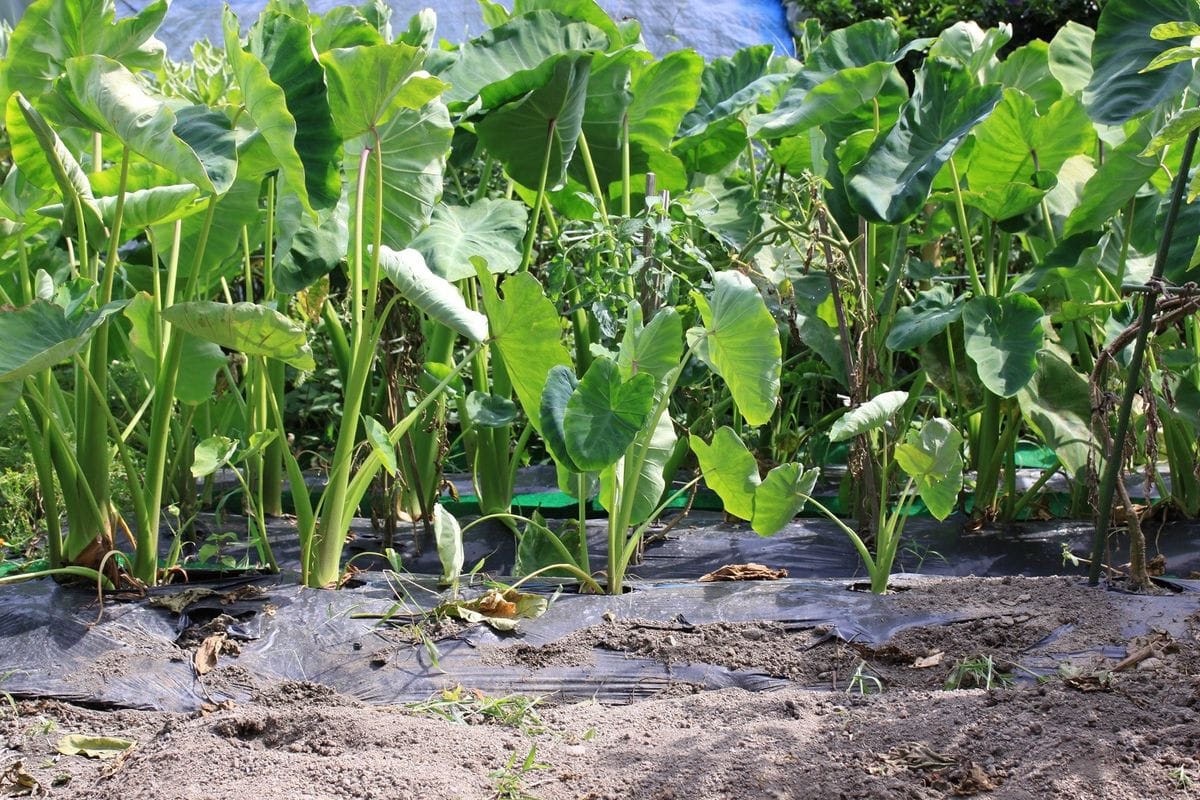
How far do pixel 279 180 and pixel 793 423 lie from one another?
201 cm

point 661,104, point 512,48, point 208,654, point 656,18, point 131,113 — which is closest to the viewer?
point 131,113

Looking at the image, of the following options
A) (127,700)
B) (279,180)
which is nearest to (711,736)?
(127,700)

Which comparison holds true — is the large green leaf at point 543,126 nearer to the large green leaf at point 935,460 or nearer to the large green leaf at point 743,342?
the large green leaf at point 743,342

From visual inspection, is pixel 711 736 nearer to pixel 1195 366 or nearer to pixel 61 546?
pixel 61 546

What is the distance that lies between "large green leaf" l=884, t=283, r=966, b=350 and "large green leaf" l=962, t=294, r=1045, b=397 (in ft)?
0.16

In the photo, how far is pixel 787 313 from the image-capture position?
269cm

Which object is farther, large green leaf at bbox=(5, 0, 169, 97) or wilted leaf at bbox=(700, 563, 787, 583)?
wilted leaf at bbox=(700, 563, 787, 583)

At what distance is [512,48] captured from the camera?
2.87 meters

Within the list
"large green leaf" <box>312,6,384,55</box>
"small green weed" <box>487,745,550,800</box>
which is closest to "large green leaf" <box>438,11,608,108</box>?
"large green leaf" <box>312,6,384,55</box>

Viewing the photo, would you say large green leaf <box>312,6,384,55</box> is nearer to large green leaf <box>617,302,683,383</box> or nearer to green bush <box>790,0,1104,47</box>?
large green leaf <box>617,302,683,383</box>

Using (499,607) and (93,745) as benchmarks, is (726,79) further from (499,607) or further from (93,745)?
(93,745)

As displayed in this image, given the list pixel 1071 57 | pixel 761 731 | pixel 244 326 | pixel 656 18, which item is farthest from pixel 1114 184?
pixel 656 18

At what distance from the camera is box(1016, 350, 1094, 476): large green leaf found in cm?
252

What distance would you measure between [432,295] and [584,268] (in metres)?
0.76
